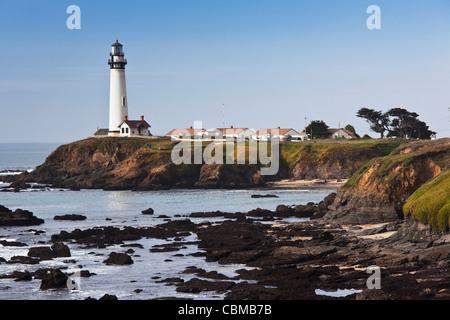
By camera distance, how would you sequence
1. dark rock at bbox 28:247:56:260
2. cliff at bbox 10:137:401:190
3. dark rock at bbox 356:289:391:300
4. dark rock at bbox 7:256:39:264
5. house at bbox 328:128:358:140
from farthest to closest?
house at bbox 328:128:358:140 → cliff at bbox 10:137:401:190 → dark rock at bbox 28:247:56:260 → dark rock at bbox 7:256:39:264 → dark rock at bbox 356:289:391:300

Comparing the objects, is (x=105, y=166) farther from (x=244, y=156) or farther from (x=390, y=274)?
(x=390, y=274)

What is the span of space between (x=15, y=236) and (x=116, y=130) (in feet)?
228

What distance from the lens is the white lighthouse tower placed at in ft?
384

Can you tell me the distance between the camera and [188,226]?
5553 cm

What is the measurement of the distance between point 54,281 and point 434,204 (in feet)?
70.4

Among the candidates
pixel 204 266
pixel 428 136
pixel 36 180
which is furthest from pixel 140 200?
pixel 428 136

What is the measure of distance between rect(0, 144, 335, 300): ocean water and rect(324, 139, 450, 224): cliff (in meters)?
12.7

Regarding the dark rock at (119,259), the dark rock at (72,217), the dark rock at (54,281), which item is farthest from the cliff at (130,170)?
the dark rock at (54,281)

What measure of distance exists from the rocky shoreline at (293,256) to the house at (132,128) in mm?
64926

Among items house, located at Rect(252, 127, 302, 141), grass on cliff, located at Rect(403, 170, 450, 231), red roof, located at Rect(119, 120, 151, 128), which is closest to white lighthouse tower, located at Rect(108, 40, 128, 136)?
red roof, located at Rect(119, 120, 151, 128)

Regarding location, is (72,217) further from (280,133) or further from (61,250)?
(280,133)

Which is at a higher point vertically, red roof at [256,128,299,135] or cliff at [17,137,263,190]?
red roof at [256,128,299,135]

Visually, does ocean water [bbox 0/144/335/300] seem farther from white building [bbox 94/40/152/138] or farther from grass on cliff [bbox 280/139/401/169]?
white building [bbox 94/40/152/138]

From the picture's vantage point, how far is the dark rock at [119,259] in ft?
132
